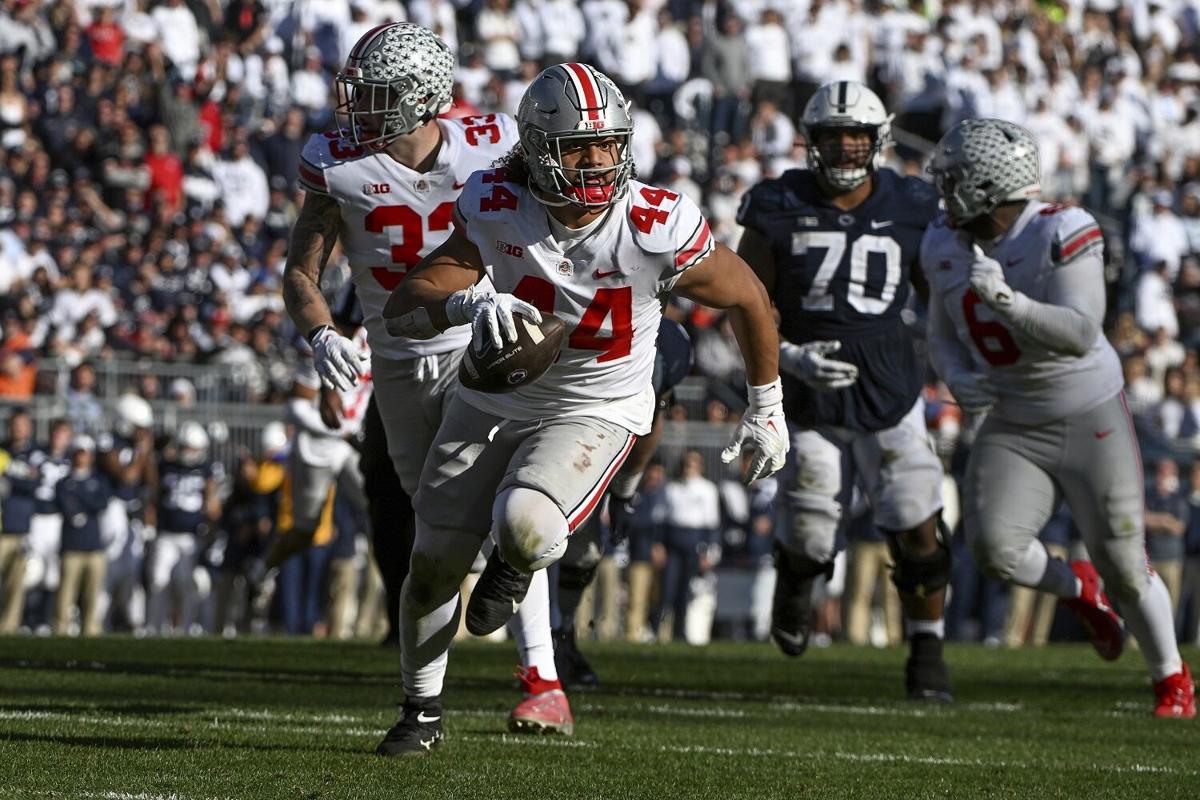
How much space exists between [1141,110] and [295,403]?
14648 millimetres

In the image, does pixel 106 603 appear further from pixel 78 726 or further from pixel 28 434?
pixel 78 726

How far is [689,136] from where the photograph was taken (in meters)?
19.9

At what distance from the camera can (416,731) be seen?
16.5 feet

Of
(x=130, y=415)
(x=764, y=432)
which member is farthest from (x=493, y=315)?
(x=130, y=415)

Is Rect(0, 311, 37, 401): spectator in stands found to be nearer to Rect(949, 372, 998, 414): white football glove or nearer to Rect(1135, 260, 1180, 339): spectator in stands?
Rect(949, 372, 998, 414): white football glove

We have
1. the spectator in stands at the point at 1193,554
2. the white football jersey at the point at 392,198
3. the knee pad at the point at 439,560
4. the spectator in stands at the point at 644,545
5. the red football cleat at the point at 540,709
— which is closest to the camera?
the knee pad at the point at 439,560

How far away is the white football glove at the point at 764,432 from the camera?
5172mm

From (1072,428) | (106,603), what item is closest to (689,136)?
(106,603)

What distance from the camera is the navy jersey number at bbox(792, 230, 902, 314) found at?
7176 millimetres

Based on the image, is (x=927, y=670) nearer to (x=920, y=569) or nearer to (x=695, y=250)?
(x=920, y=569)

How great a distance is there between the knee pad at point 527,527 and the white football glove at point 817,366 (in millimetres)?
2237

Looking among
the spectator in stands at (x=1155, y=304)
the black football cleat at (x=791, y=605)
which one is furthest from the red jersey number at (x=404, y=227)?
the spectator in stands at (x=1155, y=304)

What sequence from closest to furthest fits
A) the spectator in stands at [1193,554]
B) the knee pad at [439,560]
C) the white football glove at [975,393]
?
the knee pad at [439,560] < the white football glove at [975,393] < the spectator in stands at [1193,554]

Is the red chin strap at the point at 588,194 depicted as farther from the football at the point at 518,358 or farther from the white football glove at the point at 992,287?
the white football glove at the point at 992,287
